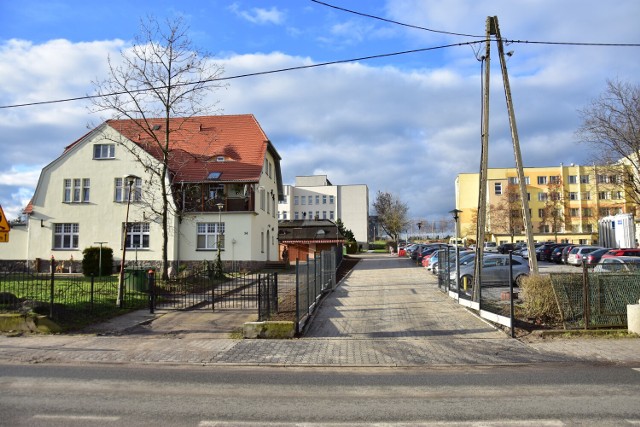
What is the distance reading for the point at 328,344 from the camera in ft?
35.6

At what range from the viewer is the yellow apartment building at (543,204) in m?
73.7

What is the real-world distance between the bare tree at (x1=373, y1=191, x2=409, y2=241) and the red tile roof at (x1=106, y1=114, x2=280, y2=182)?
161 ft

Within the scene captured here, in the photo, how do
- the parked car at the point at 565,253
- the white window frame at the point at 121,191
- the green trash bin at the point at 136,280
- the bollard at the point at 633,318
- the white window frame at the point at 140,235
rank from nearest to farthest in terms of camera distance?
the bollard at the point at 633,318 < the green trash bin at the point at 136,280 < the white window frame at the point at 121,191 < the white window frame at the point at 140,235 < the parked car at the point at 565,253

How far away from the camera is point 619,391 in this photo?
695 centimetres

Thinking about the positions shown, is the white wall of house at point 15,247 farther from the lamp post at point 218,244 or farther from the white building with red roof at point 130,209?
the lamp post at point 218,244

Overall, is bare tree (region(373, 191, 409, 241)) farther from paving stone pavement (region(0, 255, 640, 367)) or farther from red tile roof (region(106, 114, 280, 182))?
paving stone pavement (region(0, 255, 640, 367))

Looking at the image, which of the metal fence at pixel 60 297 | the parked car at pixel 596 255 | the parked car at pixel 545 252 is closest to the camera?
the metal fence at pixel 60 297

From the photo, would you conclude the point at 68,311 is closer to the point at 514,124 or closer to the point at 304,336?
the point at 304,336

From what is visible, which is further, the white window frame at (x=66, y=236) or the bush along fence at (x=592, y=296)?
the white window frame at (x=66, y=236)

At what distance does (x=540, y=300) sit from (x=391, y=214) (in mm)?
78243

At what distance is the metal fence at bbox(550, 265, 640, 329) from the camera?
11711 mm

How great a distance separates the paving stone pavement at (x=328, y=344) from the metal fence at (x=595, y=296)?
36.0 inches

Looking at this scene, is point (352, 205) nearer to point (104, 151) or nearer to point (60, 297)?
point (104, 151)

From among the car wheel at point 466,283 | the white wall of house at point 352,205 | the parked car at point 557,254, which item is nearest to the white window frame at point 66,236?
the car wheel at point 466,283
